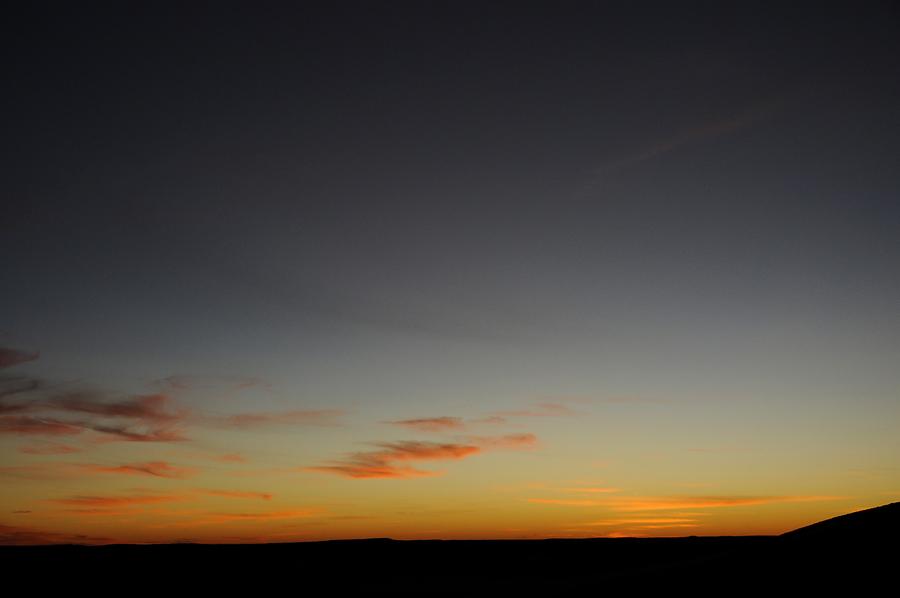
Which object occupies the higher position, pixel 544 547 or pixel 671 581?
pixel 544 547

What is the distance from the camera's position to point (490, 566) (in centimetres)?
3350

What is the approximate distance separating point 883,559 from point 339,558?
33532 millimetres

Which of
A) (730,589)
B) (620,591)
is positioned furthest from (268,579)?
(730,589)

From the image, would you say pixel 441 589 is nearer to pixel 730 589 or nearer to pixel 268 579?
pixel 268 579

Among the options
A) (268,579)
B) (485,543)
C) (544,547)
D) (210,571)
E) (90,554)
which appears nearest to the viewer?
(268,579)

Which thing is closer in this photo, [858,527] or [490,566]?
[858,527]

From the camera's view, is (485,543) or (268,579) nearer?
(268,579)

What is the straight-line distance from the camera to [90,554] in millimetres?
38250

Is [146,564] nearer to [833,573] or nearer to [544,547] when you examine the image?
[544,547]

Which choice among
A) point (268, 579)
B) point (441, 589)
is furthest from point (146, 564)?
point (441, 589)

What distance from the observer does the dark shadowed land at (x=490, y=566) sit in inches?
313

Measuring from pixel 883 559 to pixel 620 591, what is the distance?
3.20m

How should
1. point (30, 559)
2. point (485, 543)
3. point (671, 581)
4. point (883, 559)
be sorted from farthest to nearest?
1. point (485, 543)
2. point (30, 559)
3. point (671, 581)
4. point (883, 559)

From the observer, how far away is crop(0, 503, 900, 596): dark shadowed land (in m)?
7.95
